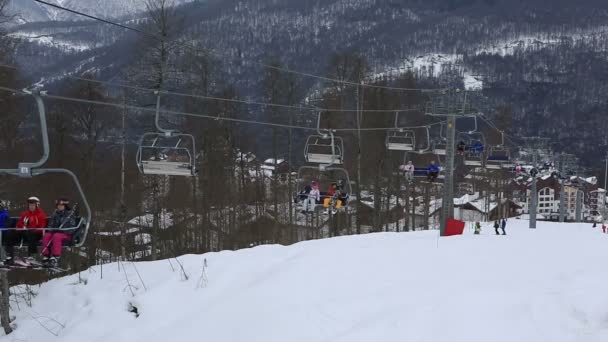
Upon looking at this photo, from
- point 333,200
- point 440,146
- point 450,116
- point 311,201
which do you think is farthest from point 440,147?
point 311,201

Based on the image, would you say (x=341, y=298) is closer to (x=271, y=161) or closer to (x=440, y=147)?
(x=440, y=147)

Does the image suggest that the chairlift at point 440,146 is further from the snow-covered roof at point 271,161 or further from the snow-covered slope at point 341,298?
the snow-covered slope at point 341,298

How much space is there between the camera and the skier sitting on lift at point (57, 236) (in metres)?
9.49

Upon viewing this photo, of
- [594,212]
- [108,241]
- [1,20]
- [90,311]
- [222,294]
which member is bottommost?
[594,212]

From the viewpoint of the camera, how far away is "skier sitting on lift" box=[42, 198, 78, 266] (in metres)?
9.49

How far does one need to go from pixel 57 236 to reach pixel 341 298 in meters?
5.57

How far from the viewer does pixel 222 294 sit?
9.12m

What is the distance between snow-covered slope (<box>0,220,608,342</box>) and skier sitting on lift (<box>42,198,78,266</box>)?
1.37 m

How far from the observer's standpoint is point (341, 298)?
25.3 ft

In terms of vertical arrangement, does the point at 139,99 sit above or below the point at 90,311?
above

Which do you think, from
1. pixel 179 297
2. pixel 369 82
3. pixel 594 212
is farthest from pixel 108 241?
pixel 594 212

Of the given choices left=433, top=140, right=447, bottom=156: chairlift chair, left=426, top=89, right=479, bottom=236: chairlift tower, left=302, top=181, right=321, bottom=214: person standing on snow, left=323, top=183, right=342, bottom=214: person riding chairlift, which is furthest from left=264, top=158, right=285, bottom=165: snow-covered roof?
left=302, top=181, right=321, bottom=214: person standing on snow

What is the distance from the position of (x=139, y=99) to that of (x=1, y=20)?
650 centimetres

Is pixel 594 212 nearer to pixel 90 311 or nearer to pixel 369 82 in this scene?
pixel 369 82
